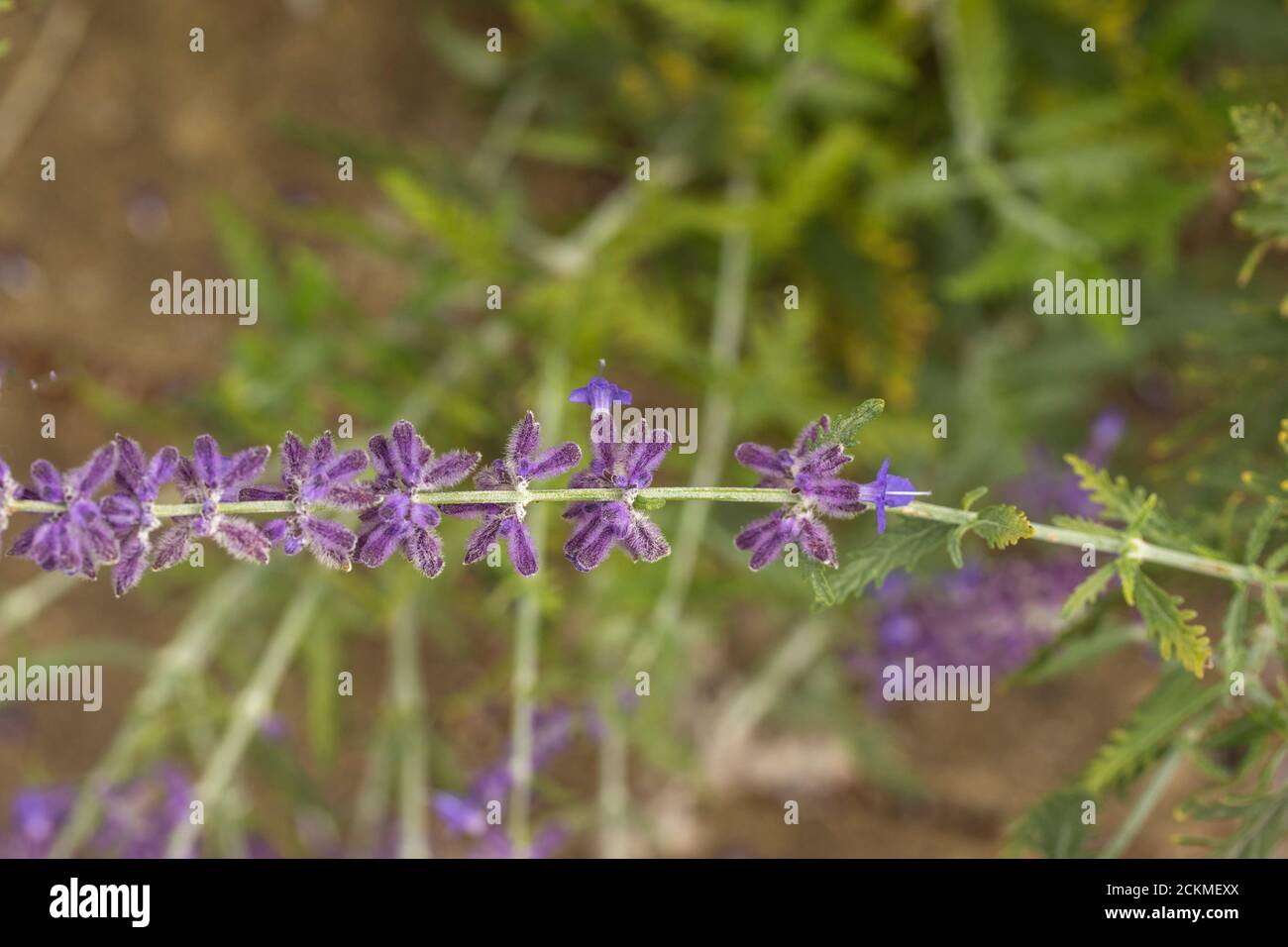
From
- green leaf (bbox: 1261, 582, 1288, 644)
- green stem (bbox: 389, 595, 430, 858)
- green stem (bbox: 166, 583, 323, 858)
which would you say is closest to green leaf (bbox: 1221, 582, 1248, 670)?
green leaf (bbox: 1261, 582, 1288, 644)

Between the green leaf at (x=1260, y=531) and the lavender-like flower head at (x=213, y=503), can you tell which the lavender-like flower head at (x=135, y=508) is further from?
the green leaf at (x=1260, y=531)

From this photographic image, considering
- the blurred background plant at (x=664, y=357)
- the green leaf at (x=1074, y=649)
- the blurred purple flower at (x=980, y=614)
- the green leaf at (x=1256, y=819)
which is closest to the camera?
the green leaf at (x=1256, y=819)

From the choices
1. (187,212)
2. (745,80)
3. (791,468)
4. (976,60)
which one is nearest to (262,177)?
(187,212)

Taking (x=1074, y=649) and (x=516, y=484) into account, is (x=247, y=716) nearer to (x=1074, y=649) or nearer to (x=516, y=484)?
(x=516, y=484)

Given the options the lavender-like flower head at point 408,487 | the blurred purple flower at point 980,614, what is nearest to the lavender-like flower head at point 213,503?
the lavender-like flower head at point 408,487

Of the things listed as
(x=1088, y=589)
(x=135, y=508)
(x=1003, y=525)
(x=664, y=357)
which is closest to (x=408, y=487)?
(x=135, y=508)
